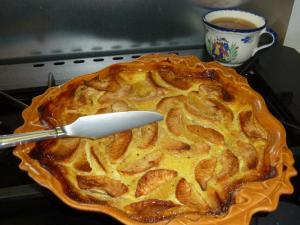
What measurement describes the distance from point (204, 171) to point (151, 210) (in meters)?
0.15

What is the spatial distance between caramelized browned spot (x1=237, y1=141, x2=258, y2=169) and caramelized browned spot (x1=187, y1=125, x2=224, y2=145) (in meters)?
0.04

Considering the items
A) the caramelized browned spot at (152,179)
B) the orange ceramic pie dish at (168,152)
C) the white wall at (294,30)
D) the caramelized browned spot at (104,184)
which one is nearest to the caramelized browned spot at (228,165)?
the orange ceramic pie dish at (168,152)

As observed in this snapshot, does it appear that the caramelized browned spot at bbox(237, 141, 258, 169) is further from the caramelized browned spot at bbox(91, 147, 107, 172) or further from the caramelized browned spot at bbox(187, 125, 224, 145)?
the caramelized browned spot at bbox(91, 147, 107, 172)

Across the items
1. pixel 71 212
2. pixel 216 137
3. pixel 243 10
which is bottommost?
pixel 71 212

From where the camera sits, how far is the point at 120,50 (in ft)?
4.20

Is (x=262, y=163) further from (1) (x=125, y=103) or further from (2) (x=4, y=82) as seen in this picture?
(2) (x=4, y=82)

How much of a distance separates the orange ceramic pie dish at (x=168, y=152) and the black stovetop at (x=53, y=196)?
0.06 m

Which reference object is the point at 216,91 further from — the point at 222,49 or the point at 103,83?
the point at 103,83

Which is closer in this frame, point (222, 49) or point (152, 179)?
point (152, 179)

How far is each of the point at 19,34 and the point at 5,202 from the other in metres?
0.59

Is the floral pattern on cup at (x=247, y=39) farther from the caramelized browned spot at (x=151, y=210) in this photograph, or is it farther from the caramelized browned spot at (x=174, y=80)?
the caramelized browned spot at (x=151, y=210)

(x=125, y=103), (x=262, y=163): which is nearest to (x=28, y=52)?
(x=125, y=103)

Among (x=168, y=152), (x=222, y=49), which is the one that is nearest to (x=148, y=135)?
(x=168, y=152)

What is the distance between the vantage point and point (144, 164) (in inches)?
31.4
